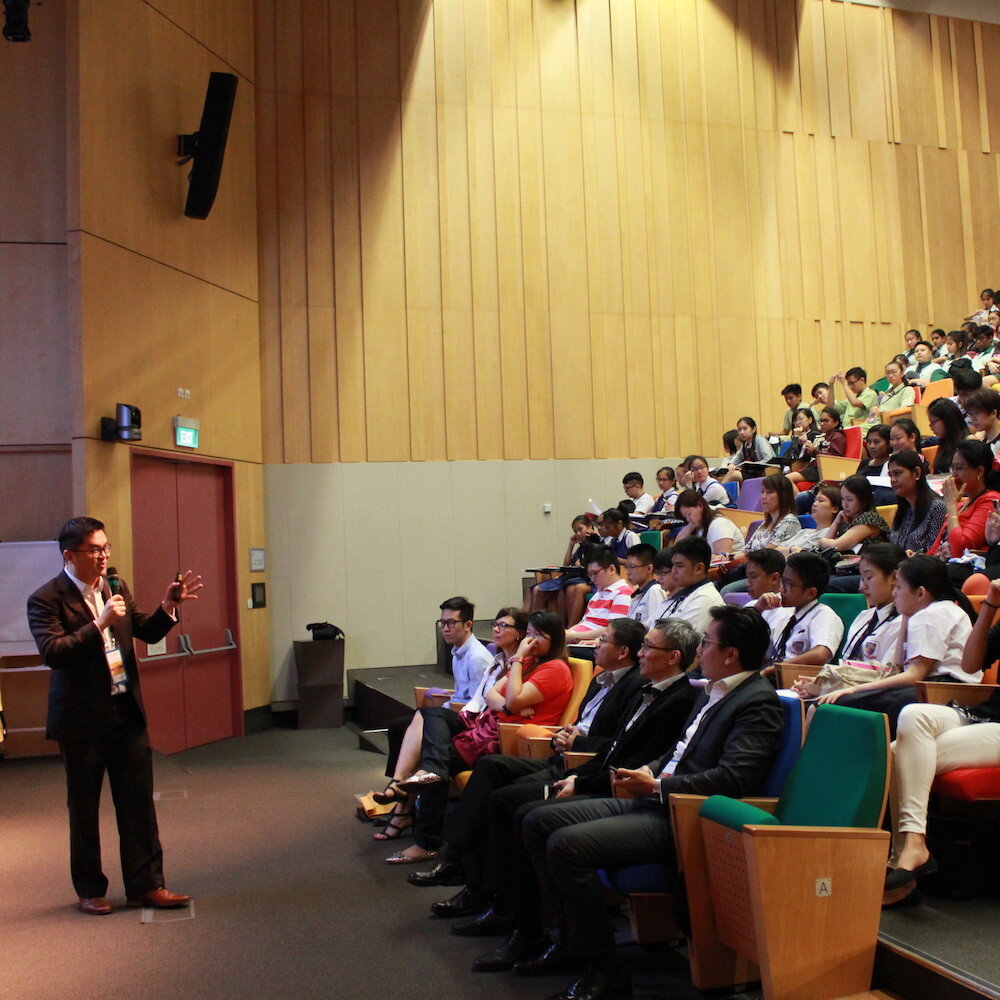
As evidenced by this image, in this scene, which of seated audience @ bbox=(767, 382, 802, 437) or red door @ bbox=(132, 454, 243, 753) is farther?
seated audience @ bbox=(767, 382, 802, 437)

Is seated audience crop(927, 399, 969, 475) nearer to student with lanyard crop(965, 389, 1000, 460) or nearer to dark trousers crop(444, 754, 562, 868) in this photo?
student with lanyard crop(965, 389, 1000, 460)

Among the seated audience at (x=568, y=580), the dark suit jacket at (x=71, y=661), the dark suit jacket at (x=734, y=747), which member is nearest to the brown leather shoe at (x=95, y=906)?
the dark suit jacket at (x=71, y=661)

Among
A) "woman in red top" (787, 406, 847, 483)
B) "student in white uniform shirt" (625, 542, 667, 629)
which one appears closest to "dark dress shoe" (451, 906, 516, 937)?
"student in white uniform shirt" (625, 542, 667, 629)

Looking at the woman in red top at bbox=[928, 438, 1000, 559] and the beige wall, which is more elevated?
the beige wall

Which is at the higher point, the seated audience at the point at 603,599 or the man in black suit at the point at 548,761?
the seated audience at the point at 603,599

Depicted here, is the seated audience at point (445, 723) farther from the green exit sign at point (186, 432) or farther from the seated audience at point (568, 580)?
the green exit sign at point (186, 432)

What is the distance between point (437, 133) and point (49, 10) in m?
3.17

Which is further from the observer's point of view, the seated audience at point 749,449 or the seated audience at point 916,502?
the seated audience at point 749,449

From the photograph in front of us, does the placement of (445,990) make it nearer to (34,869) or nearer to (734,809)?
(734,809)

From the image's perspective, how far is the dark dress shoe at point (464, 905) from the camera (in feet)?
11.4

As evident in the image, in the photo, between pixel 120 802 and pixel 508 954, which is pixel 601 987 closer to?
pixel 508 954

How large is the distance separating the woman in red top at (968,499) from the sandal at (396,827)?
2.49 m

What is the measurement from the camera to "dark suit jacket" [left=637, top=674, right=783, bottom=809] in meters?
2.70

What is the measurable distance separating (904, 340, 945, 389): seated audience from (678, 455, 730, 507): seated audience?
76.5 inches
